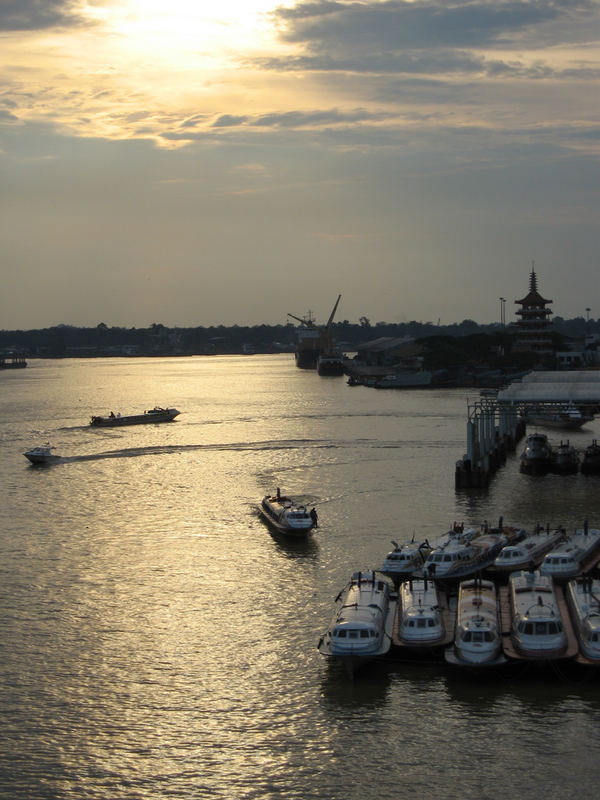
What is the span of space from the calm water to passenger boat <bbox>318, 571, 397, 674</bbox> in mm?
543

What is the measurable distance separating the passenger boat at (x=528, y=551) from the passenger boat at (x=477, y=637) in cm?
488

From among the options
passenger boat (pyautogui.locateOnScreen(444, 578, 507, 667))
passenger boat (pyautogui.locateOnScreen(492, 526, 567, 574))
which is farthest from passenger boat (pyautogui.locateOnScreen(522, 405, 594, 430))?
passenger boat (pyautogui.locateOnScreen(444, 578, 507, 667))

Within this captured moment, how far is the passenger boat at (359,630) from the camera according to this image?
1953 centimetres

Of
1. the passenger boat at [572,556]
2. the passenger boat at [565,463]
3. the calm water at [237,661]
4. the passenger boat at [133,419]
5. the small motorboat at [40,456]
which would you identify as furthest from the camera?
the passenger boat at [133,419]

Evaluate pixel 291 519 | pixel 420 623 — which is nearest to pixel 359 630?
pixel 420 623

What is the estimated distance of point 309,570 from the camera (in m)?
28.3

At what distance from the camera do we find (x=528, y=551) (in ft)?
88.9

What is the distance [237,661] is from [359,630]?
9.78 feet

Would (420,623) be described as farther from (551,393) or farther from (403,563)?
(551,393)

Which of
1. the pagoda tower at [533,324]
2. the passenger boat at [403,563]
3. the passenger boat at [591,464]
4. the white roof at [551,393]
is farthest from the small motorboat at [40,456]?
the pagoda tower at [533,324]

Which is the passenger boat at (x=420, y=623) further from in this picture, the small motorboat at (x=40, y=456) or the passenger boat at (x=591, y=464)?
the small motorboat at (x=40, y=456)

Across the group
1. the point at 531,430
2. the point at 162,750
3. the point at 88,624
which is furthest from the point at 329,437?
the point at 162,750

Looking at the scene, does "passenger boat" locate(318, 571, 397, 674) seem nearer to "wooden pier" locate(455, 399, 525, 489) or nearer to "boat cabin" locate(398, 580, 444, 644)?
"boat cabin" locate(398, 580, 444, 644)

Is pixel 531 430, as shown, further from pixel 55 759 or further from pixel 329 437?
pixel 55 759
